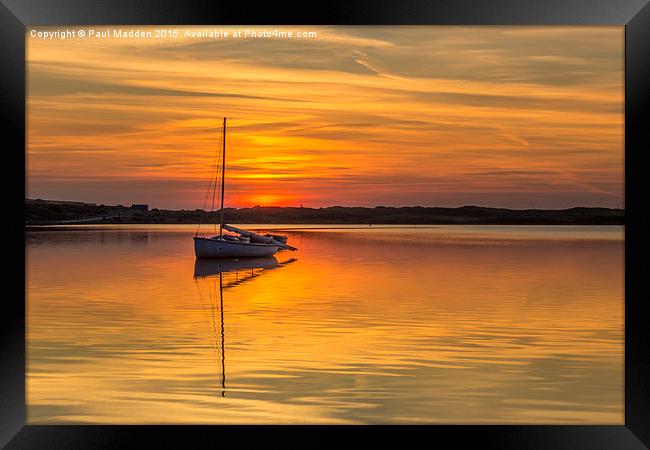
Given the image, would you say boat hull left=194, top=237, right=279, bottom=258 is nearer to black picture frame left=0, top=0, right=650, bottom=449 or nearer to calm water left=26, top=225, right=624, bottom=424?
calm water left=26, top=225, right=624, bottom=424

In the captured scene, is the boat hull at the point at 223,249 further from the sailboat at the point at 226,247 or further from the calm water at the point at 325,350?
the calm water at the point at 325,350

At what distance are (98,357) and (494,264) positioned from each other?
2468cm

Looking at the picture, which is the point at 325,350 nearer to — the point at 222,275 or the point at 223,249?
the point at 222,275

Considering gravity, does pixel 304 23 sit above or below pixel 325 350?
above

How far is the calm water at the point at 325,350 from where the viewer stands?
8.34m

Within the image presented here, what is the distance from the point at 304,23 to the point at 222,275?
24.4 metres

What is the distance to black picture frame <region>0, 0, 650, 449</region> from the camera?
15.1 feet

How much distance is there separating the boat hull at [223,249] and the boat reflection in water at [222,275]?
0.34 m

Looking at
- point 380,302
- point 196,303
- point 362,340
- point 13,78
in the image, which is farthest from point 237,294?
point 13,78

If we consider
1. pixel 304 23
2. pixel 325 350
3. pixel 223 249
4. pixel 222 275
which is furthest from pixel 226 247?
pixel 304 23

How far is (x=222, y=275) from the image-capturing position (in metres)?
28.8

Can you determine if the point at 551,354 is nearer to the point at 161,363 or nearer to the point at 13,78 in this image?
the point at 161,363

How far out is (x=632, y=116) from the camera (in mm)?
4785

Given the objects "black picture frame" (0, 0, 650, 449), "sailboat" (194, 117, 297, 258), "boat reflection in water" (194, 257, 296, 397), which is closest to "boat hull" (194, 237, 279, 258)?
"sailboat" (194, 117, 297, 258)
